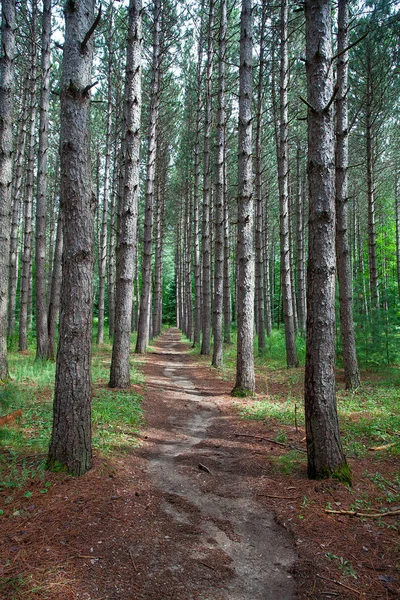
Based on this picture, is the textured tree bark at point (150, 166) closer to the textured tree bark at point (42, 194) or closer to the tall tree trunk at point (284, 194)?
the textured tree bark at point (42, 194)

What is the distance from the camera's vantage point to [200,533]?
317 cm

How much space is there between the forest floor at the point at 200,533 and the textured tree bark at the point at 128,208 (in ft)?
12.5

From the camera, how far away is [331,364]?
405cm

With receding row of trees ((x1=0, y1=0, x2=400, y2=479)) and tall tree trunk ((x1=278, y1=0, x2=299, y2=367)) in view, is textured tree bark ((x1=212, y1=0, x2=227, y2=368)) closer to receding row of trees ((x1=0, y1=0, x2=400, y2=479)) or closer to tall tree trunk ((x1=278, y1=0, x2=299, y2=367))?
receding row of trees ((x1=0, y1=0, x2=400, y2=479))

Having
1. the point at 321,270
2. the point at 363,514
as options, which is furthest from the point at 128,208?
the point at 363,514

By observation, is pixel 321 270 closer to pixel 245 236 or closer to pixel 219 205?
pixel 245 236

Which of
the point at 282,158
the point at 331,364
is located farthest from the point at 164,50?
the point at 331,364

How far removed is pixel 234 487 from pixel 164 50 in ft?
50.1

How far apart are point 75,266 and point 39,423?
9.03ft

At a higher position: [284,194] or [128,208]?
[284,194]

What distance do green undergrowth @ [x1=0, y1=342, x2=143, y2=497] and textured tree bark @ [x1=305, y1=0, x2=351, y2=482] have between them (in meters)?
2.53

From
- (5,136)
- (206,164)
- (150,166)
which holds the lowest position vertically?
(5,136)

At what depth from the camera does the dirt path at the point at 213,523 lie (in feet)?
8.49

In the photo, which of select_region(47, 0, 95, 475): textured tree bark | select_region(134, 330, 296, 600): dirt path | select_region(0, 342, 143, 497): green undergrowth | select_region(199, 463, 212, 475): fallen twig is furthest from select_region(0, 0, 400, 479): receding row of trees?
select_region(199, 463, 212, 475): fallen twig
